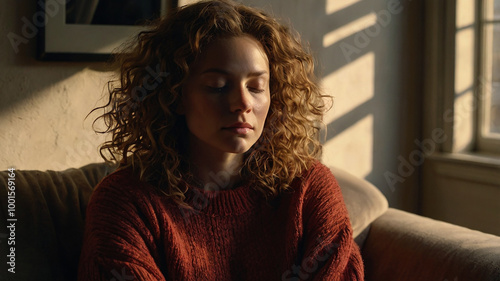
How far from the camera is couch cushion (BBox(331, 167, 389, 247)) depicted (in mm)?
1791

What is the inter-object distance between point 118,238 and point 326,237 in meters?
0.51

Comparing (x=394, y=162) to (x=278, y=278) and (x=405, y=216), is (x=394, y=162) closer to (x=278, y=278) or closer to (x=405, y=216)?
(x=405, y=216)

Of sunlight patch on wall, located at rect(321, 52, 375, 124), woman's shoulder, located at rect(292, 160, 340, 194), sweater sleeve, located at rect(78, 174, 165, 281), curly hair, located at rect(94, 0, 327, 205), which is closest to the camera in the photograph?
sweater sleeve, located at rect(78, 174, 165, 281)

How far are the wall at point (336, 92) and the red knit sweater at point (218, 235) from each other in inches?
20.7

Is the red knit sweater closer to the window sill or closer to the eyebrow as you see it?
the eyebrow

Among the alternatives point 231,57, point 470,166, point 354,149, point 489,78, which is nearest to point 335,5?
point 354,149

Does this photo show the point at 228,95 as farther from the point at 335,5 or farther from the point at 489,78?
the point at 489,78

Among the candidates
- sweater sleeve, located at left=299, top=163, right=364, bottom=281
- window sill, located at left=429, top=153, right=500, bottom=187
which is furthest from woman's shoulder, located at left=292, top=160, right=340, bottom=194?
window sill, located at left=429, top=153, right=500, bottom=187

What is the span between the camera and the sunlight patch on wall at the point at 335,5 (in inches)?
91.0

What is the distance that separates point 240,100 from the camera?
4.13ft

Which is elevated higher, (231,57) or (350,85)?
(231,57)

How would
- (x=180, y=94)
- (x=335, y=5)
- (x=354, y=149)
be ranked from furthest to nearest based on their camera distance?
1. (x=354, y=149)
2. (x=335, y=5)
3. (x=180, y=94)

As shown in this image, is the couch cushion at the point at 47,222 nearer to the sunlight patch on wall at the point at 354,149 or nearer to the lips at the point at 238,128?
the lips at the point at 238,128

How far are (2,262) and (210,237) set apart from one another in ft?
1.64
